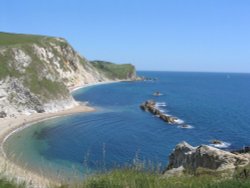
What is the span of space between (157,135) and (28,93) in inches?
1396

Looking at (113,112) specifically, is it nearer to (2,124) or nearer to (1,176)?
(2,124)

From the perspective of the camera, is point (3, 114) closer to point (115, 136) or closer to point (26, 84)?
point (26, 84)

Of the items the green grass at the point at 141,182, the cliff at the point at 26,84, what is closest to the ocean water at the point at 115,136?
the cliff at the point at 26,84

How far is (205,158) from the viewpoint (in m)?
23.3

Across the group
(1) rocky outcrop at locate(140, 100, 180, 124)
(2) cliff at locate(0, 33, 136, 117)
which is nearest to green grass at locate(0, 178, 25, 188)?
(2) cliff at locate(0, 33, 136, 117)

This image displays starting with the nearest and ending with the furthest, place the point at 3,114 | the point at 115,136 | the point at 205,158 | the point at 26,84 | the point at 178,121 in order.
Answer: the point at 205,158 < the point at 115,136 < the point at 3,114 < the point at 178,121 < the point at 26,84

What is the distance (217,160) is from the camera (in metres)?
21.7

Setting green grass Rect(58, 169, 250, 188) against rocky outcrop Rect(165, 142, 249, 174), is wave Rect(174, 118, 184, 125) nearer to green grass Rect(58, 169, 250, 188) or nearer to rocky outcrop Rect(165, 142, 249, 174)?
rocky outcrop Rect(165, 142, 249, 174)

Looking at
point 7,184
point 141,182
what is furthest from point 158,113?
point 7,184

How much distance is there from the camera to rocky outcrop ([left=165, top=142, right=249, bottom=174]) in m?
19.2

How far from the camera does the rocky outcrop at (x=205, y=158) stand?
19.2 meters

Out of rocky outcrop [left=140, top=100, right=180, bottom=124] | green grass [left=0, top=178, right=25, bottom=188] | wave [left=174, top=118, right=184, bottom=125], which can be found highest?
green grass [left=0, top=178, right=25, bottom=188]

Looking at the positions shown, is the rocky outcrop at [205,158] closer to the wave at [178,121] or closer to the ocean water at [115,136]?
the ocean water at [115,136]

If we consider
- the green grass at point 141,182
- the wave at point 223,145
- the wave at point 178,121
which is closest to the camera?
the green grass at point 141,182
